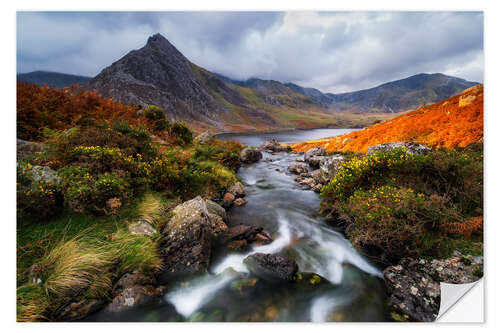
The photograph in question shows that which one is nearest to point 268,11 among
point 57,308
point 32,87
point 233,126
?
point 57,308

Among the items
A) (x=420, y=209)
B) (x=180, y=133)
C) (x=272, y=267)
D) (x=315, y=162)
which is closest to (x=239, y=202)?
(x=272, y=267)

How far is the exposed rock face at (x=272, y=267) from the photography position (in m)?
3.38

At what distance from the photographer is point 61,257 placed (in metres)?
2.68

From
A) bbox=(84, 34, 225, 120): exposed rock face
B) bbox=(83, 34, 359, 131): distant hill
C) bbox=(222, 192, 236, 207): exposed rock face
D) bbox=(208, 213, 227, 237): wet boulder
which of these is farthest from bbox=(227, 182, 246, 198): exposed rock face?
bbox=(83, 34, 359, 131): distant hill

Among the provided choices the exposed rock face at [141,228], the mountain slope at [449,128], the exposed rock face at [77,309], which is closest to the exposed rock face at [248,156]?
the mountain slope at [449,128]

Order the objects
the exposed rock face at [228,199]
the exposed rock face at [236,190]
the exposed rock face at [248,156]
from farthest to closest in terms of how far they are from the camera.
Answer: the exposed rock face at [248,156] → the exposed rock face at [236,190] → the exposed rock face at [228,199]

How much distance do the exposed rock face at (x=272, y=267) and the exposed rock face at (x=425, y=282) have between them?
5.24ft

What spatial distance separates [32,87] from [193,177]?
17.5 feet

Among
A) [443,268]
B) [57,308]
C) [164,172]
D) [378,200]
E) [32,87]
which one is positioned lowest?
[57,308]

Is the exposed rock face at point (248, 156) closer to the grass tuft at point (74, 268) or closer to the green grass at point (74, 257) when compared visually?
the green grass at point (74, 257)

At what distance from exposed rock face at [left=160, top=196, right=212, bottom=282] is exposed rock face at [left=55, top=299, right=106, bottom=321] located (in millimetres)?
946

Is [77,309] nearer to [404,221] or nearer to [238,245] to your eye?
[238,245]

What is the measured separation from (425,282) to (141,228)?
5.07 m
